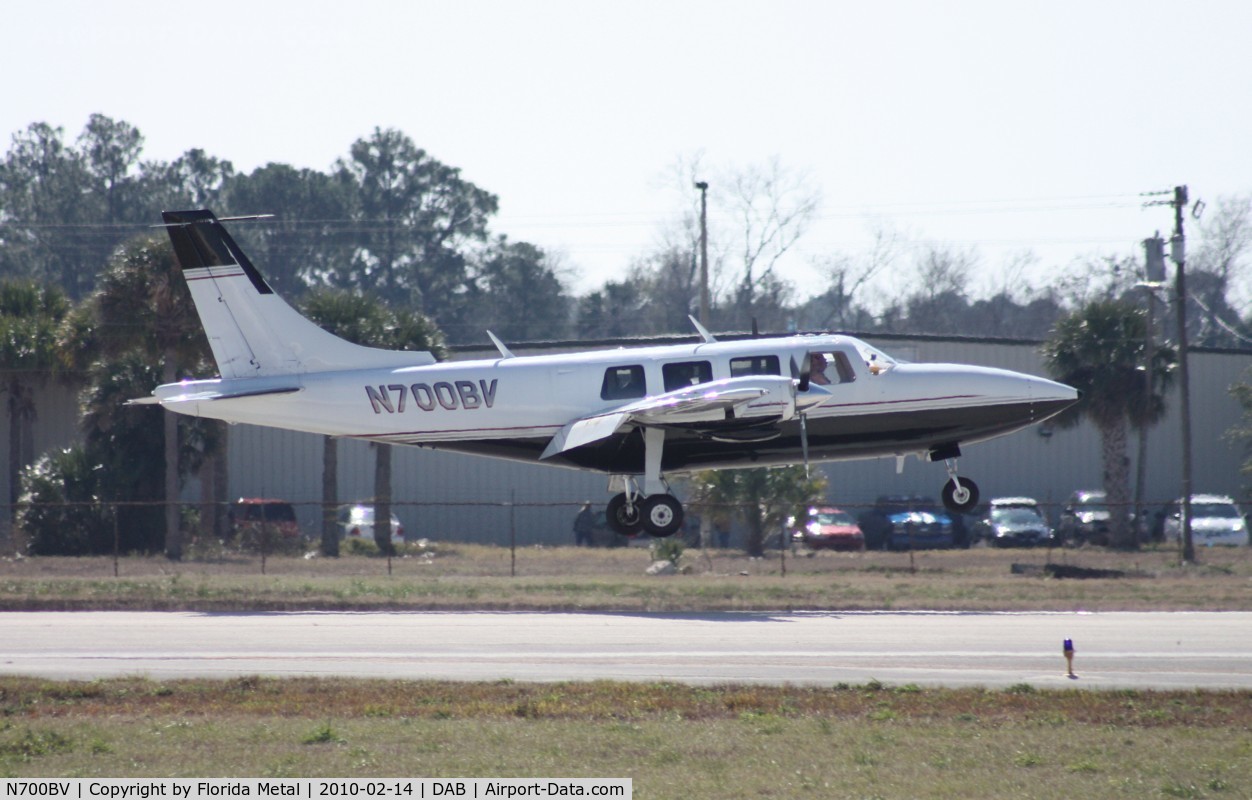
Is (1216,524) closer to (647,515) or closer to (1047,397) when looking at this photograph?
(1047,397)

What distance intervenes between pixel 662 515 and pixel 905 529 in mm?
24752

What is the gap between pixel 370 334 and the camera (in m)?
44.2

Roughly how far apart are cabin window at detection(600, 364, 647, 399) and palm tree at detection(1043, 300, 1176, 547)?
27.7m

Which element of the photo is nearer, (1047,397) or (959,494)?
(959,494)

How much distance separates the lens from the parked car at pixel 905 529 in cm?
4494

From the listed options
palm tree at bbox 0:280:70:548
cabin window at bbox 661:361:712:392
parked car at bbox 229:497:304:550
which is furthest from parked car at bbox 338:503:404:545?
cabin window at bbox 661:361:712:392

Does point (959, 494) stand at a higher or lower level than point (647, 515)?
higher

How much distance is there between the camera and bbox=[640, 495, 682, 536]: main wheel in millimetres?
22594

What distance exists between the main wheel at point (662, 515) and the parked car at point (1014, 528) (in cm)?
2462

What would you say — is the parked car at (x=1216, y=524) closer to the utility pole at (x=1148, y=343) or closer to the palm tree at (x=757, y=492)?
the utility pole at (x=1148, y=343)

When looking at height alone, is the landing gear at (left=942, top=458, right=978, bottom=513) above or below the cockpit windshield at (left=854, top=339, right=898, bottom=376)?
below

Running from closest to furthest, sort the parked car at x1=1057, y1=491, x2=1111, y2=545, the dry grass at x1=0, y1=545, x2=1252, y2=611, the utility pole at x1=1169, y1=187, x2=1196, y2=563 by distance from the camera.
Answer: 1. the dry grass at x1=0, y1=545, x2=1252, y2=611
2. the utility pole at x1=1169, y1=187, x2=1196, y2=563
3. the parked car at x1=1057, y1=491, x2=1111, y2=545

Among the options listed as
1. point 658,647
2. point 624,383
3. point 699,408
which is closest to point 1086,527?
point 658,647
